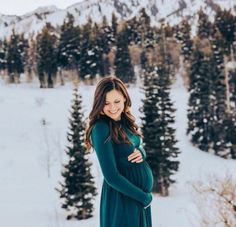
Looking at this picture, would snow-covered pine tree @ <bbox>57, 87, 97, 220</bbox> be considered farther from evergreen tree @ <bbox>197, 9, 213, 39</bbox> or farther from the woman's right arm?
evergreen tree @ <bbox>197, 9, 213, 39</bbox>

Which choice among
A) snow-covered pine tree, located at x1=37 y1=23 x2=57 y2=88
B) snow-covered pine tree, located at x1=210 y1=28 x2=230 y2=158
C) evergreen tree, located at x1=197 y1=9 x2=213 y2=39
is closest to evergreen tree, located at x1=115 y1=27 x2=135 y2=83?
snow-covered pine tree, located at x1=37 y1=23 x2=57 y2=88

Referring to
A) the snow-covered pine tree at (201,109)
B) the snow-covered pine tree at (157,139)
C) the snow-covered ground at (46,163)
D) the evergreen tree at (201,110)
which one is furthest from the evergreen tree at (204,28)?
the snow-covered pine tree at (157,139)

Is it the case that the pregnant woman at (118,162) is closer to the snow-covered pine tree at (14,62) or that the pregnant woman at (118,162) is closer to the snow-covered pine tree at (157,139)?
the snow-covered pine tree at (157,139)

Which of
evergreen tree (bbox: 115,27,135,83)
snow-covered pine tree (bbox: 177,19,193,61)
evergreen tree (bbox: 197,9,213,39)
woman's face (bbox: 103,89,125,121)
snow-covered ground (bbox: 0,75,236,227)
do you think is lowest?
snow-covered ground (bbox: 0,75,236,227)

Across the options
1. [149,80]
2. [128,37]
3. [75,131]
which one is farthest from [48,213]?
[128,37]

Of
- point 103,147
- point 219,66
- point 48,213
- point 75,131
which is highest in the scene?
point 219,66

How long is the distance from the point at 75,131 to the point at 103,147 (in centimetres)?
2389

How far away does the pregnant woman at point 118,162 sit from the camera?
10.5 ft

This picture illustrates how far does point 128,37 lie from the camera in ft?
208

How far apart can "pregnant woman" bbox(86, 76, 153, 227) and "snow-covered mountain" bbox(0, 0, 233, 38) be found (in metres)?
121

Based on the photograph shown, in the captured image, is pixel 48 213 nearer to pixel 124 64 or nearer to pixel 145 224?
pixel 145 224

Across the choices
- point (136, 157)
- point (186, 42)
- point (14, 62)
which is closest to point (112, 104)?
point (136, 157)

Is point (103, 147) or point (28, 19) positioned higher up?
point (28, 19)

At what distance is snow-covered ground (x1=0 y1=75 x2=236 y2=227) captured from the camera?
2555 centimetres
